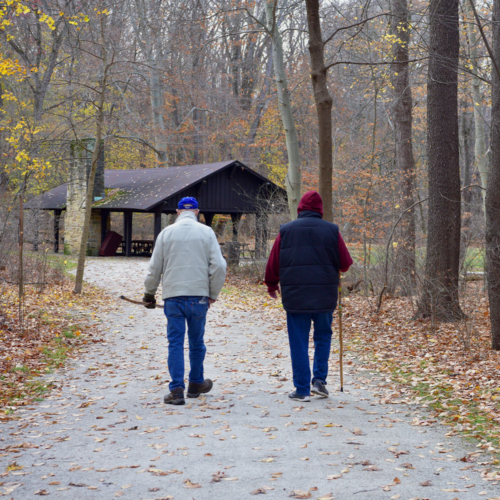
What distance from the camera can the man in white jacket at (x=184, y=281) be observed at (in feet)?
21.0

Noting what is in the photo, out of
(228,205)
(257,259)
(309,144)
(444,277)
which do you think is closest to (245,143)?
(309,144)

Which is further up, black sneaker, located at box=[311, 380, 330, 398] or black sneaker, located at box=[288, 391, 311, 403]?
black sneaker, located at box=[311, 380, 330, 398]

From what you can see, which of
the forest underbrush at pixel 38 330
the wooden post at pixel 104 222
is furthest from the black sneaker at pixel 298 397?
the wooden post at pixel 104 222

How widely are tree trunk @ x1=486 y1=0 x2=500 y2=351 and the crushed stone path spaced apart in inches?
75.0

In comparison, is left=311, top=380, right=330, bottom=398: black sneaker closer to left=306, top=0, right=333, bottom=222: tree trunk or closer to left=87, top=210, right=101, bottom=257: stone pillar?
left=306, top=0, right=333, bottom=222: tree trunk

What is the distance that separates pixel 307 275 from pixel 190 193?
2247 centimetres

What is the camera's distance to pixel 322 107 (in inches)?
474

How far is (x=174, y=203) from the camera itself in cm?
2789

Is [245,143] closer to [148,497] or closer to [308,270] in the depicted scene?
[308,270]

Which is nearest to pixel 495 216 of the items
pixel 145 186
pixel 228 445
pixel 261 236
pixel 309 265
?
pixel 309 265

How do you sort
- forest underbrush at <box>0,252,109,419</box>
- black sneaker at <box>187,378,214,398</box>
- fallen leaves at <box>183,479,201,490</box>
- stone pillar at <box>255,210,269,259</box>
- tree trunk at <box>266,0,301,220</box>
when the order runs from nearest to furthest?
fallen leaves at <box>183,479,201,490</box>, black sneaker at <box>187,378,214,398</box>, forest underbrush at <box>0,252,109,419</box>, tree trunk at <box>266,0,301,220</box>, stone pillar at <box>255,210,269,259</box>

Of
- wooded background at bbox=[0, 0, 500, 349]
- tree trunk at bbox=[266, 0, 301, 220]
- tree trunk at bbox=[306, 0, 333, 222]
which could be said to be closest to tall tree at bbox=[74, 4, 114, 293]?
wooded background at bbox=[0, 0, 500, 349]

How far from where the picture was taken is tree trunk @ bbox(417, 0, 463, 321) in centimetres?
1058

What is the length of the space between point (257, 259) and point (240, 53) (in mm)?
19536
